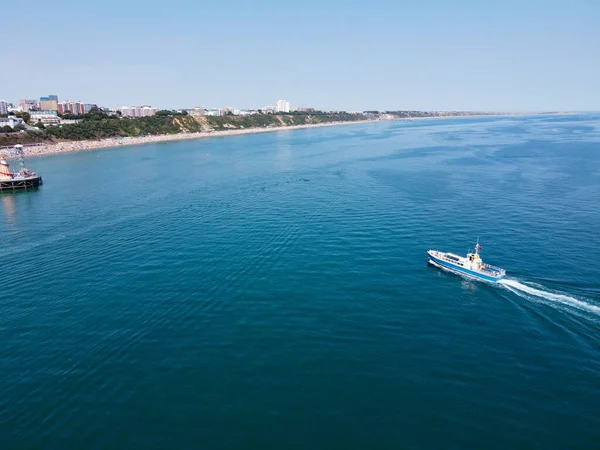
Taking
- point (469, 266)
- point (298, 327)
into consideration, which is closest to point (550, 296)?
point (469, 266)

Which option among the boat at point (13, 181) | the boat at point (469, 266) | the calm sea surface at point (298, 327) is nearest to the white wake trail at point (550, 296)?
the calm sea surface at point (298, 327)

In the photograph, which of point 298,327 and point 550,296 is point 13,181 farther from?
point 550,296

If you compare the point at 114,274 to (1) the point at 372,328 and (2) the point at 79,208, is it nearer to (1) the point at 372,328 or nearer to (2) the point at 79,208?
(1) the point at 372,328

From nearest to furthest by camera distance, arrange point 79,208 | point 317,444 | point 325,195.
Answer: point 317,444, point 79,208, point 325,195

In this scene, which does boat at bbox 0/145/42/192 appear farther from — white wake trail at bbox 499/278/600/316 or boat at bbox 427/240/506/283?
white wake trail at bbox 499/278/600/316

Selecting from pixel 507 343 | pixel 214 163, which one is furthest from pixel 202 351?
pixel 214 163

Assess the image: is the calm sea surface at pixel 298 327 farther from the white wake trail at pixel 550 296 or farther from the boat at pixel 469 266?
the boat at pixel 469 266

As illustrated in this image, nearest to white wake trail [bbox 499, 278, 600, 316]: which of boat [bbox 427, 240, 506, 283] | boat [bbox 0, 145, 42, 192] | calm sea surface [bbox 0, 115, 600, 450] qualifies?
calm sea surface [bbox 0, 115, 600, 450]
